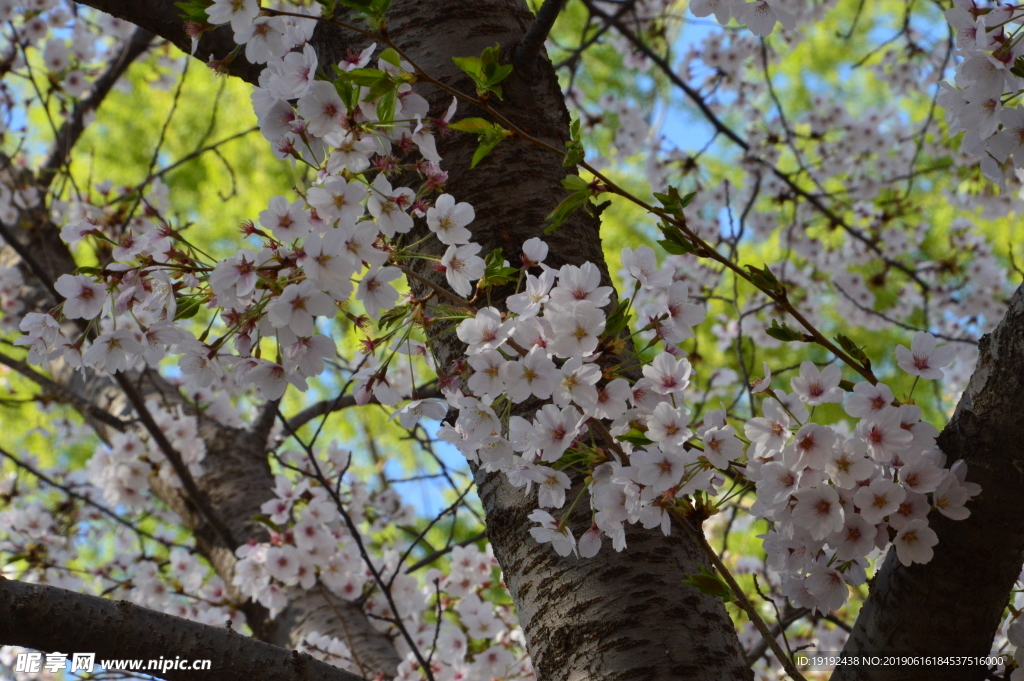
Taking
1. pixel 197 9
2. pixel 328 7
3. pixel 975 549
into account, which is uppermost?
pixel 197 9

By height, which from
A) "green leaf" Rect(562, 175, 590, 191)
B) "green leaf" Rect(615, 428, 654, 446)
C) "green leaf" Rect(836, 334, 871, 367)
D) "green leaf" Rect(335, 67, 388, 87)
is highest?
"green leaf" Rect(335, 67, 388, 87)

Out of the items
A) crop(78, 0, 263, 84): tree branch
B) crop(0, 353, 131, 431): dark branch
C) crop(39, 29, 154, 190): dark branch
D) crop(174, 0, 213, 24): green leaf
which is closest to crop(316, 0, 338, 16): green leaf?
crop(174, 0, 213, 24): green leaf

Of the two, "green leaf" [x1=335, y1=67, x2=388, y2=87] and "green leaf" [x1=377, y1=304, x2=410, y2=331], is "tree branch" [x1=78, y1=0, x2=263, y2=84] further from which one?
"green leaf" [x1=377, y1=304, x2=410, y2=331]

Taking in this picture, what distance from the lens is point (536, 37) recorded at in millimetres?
1479

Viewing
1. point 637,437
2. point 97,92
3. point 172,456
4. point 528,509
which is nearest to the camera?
point 637,437

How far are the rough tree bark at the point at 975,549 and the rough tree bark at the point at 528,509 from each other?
24 centimetres

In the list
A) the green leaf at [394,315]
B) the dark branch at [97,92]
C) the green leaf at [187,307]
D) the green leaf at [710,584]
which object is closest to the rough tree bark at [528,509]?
the green leaf at [710,584]

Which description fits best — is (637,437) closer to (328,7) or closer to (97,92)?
(328,7)

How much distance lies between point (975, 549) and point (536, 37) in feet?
3.70

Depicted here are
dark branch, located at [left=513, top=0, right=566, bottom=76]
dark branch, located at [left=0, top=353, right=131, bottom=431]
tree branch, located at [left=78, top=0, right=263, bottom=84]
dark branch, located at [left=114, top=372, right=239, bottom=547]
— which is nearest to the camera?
dark branch, located at [left=513, top=0, right=566, bottom=76]

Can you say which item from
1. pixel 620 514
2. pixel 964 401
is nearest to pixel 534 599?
pixel 620 514

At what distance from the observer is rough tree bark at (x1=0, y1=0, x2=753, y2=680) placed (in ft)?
3.70

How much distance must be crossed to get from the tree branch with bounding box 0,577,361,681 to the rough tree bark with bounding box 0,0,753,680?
40cm

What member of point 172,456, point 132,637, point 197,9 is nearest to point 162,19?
point 197,9
